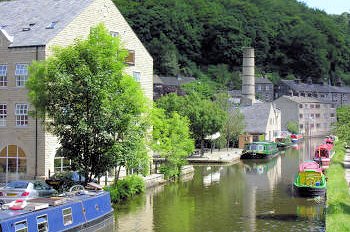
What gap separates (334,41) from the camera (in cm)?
19188

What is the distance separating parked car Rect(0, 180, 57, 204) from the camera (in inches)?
1088

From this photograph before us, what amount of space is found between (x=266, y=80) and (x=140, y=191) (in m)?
123

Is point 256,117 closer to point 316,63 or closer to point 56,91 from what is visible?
point 56,91

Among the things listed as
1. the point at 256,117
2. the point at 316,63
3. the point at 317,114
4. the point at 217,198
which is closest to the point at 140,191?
the point at 217,198

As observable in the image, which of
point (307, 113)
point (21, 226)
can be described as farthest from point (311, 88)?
point (21, 226)

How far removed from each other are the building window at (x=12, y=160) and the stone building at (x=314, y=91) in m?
119

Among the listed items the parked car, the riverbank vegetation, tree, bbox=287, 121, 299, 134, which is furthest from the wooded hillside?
the parked car

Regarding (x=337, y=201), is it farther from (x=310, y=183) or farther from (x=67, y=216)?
(x=67, y=216)

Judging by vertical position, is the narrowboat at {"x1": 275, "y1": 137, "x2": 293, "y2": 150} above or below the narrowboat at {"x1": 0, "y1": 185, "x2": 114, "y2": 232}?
above

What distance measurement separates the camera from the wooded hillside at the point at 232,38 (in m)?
162

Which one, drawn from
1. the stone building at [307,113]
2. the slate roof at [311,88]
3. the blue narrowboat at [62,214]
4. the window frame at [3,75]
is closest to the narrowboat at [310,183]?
the blue narrowboat at [62,214]

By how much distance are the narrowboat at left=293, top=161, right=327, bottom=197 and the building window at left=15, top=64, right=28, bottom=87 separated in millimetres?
18693

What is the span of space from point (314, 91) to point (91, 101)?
131m

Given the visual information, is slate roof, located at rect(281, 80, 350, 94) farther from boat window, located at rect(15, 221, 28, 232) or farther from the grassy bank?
boat window, located at rect(15, 221, 28, 232)
